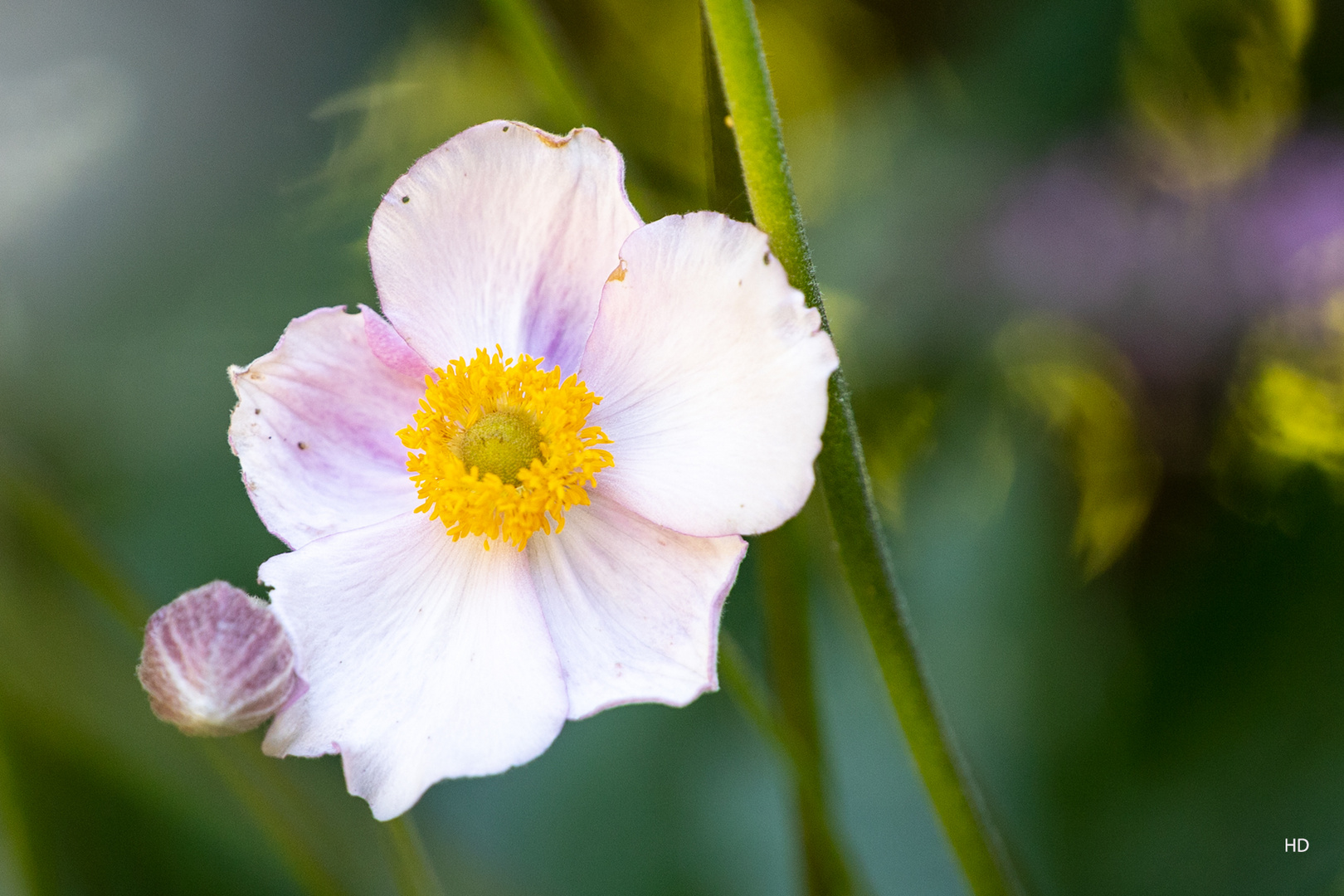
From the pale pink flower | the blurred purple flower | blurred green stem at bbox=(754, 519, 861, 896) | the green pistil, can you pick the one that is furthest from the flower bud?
the blurred purple flower

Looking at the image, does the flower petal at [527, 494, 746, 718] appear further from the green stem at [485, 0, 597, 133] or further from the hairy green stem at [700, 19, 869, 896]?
the green stem at [485, 0, 597, 133]

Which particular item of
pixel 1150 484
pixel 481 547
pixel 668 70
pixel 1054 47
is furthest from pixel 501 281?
pixel 668 70

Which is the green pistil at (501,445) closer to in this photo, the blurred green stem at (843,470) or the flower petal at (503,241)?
the flower petal at (503,241)

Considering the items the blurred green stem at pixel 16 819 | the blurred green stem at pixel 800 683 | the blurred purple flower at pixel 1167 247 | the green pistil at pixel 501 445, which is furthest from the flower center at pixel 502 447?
the blurred purple flower at pixel 1167 247

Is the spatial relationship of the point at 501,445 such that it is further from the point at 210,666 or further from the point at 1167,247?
the point at 1167,247

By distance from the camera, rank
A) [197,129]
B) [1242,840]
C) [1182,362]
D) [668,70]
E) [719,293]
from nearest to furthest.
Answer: [719,293] < [1242,840] < [1182,362] < [197,129] < [668,70]

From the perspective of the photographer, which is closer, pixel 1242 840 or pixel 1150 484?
pixel 1242 840

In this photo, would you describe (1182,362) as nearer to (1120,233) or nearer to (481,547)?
(1120,233)
